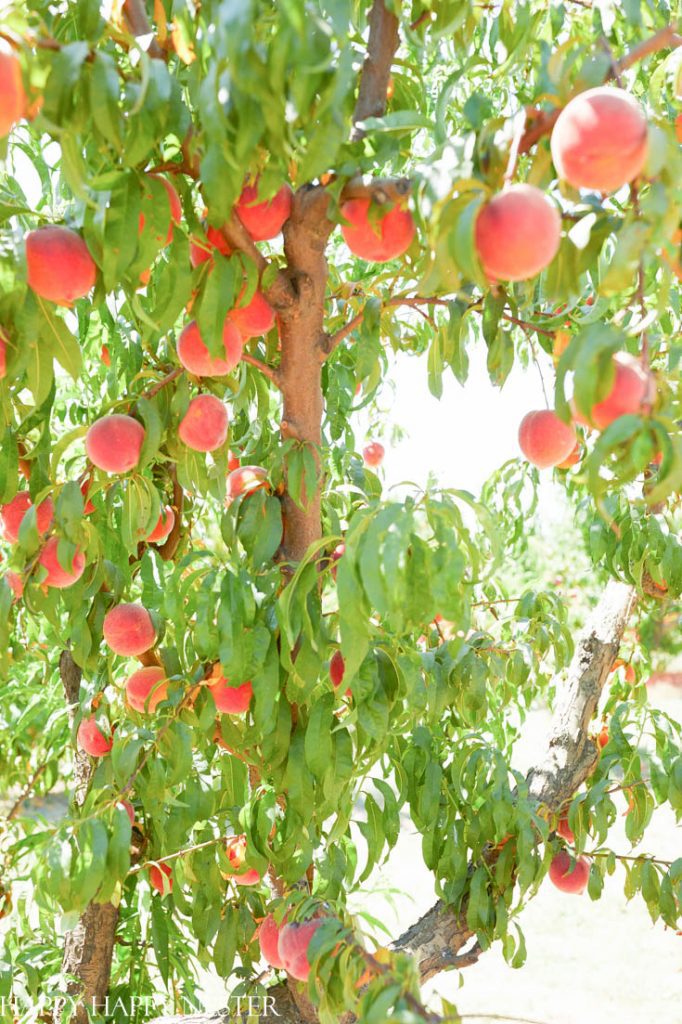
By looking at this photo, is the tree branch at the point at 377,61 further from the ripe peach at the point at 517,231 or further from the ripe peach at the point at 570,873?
the ripe peach at the point at 570,873

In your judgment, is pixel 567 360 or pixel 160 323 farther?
pixel 160 323

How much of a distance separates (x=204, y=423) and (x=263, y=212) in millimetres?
262

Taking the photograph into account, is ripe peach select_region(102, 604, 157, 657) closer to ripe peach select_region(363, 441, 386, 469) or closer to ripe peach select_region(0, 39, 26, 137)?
ripe peach select_region(0, 39, 26, 137)

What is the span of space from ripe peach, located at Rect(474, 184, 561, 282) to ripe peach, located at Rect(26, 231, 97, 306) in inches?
13.8

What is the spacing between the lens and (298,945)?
1.12m

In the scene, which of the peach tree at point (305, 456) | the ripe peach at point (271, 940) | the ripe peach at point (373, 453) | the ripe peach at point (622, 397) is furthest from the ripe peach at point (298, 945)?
the ripe peach at point (373, 453)

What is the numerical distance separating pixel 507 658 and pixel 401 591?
0.85 meters

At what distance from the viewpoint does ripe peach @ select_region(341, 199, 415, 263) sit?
858mm

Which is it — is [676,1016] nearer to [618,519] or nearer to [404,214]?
[618,519]

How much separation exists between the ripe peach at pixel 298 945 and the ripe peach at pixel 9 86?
87 centimetres

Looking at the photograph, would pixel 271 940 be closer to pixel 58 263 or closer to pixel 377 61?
pixel 58 263

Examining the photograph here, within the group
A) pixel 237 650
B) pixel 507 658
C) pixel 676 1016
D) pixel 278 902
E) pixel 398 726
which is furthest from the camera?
pixel 676 1016

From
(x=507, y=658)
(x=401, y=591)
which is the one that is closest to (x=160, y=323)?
(x=401, y=591)

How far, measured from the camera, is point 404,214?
860 millimetres
